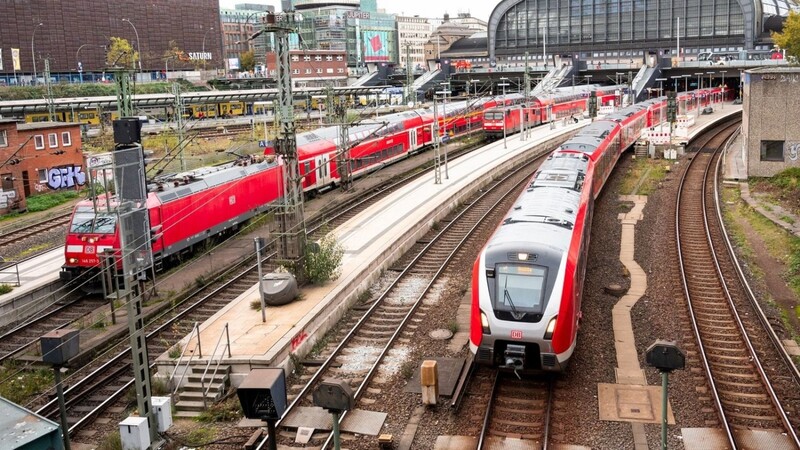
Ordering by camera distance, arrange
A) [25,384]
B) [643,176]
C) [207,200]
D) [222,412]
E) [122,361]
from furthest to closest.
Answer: [643,176], [207,200], [122,361], [25,384], [222,412]

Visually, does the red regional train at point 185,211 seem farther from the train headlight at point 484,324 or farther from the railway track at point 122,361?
the train headlight at point 484,324

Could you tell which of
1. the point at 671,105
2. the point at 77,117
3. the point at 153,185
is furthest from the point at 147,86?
the point at 153,185

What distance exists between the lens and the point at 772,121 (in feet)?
119

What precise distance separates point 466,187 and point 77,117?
60631 millimetres

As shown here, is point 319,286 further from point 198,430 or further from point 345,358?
point 198,430

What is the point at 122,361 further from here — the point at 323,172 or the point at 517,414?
the point at 323,172

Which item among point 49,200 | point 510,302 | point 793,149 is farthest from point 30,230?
point 793,149

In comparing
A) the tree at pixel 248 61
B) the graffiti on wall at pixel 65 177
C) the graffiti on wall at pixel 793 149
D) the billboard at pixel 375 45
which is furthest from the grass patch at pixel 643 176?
the billboard at pixel 375 45

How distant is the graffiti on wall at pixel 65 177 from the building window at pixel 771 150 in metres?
36.9

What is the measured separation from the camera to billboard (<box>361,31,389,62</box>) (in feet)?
568

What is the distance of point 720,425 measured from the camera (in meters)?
13.3

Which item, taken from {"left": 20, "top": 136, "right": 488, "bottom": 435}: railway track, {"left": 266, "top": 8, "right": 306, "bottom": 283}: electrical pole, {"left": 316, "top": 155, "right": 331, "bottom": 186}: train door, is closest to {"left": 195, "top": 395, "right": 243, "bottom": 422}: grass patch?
{"left": 20, "top": 136, "right": 488, "bottom": 435}: railway track

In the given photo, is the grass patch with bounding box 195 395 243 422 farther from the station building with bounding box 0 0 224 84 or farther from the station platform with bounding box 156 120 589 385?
the station building with bounding box 0 0 224 84

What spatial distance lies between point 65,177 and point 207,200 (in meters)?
20.1
